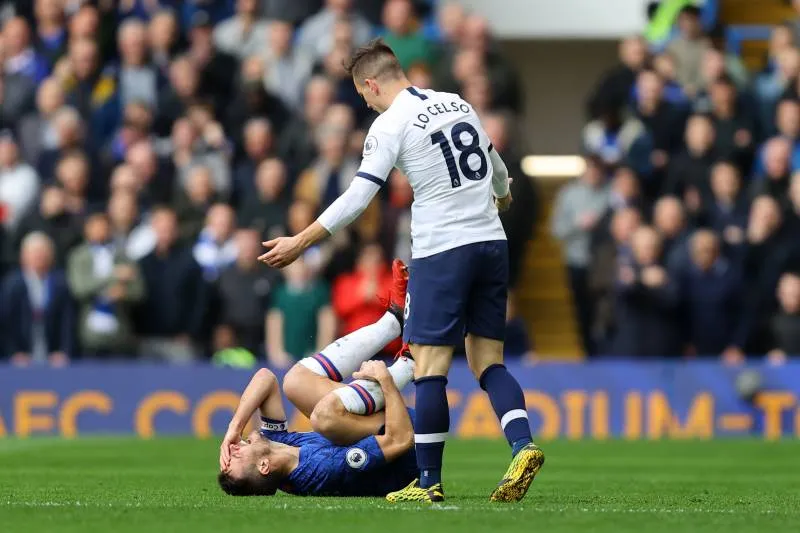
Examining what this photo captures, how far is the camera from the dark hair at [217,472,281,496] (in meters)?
9.54

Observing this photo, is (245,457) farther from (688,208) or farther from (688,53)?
(688,53)

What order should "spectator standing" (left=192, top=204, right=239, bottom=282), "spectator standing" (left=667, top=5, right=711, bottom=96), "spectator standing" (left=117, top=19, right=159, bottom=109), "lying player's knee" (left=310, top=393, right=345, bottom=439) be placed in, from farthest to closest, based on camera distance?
"spectator standing" (left=117, top=19, right=159, bottom=109) → "spectator standing" (left=667, top=5, right=711, bottom=96) → "spectator standing" (left=192, top=204, right=239, bottom=282) → "lying player's knee" (left=310, top=393, right=345, bottom=439)

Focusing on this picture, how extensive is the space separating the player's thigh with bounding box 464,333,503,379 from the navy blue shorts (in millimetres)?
46

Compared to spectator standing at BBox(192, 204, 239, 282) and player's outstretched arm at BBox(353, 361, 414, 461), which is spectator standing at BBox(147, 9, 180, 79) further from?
player's outstretched arm at BBox(353, 361, 414, 461)

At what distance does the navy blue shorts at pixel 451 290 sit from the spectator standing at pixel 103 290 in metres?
8.91

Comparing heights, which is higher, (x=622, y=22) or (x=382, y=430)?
(x=622, y=22)

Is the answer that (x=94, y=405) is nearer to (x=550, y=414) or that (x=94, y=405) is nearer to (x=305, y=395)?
(x=550, y=414)

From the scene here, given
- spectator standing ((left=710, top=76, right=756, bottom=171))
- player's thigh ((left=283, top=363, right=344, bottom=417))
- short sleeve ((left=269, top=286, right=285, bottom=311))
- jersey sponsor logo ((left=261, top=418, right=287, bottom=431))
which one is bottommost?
short sleeve ((left=269, top=286, right=285, bottom=311))

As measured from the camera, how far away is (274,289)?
17.8 m

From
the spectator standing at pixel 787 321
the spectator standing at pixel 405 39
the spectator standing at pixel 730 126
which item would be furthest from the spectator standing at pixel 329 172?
the spectator standing at pixel 787 321

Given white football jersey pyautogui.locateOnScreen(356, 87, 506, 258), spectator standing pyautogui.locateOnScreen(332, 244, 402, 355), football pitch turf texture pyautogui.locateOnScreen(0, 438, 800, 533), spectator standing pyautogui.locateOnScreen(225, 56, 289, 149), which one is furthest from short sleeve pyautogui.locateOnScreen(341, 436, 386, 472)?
spectator standing pyautogui.locateOnScreen(225, 56, 289, 149)

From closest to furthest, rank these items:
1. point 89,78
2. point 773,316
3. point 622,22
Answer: point 773,316, point 89,78, point 622,22

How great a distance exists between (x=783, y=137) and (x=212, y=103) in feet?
20.2

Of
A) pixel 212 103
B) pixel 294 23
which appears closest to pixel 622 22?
pixel 294 23
